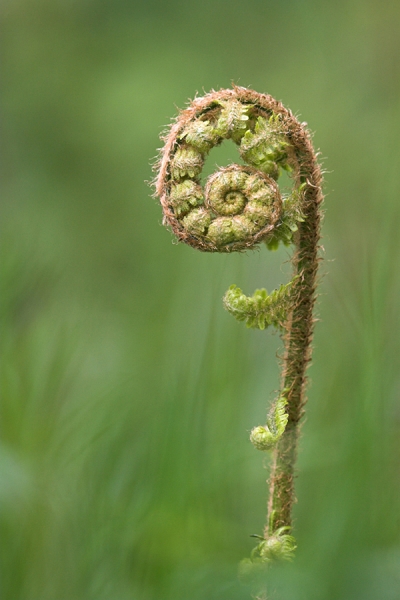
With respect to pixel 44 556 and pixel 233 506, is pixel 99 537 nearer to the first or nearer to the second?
pixel 44 556

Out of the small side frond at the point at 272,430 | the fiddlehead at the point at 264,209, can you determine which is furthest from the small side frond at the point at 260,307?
the small side frond at the point at 272,430

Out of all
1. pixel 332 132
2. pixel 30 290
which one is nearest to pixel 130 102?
pixel 332 132

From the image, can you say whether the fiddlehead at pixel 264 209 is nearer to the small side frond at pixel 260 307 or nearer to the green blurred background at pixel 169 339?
the small side frond at pixel 260 307

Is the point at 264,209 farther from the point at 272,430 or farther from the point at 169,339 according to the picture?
the point at 169,339

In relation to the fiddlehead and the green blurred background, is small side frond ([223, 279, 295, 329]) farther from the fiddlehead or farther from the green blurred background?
the green blurred background

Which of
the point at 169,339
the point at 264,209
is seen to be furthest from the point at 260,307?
the point at 169,339
